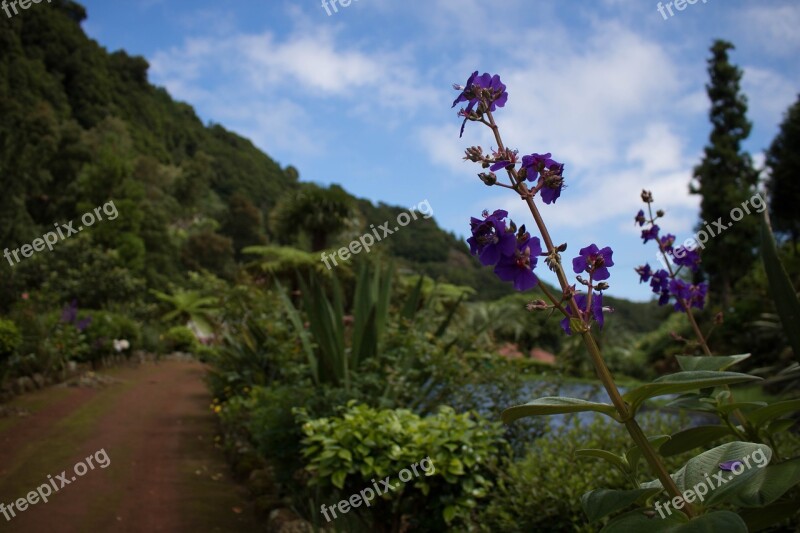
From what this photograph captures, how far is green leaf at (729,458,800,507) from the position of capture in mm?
792

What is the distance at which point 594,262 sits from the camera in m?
0.99

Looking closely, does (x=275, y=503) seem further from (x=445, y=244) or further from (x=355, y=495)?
(x=445, y=244)

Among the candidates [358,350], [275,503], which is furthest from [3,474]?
[358,350]

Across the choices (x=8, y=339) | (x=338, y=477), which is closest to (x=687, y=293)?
(x=338, y=477)

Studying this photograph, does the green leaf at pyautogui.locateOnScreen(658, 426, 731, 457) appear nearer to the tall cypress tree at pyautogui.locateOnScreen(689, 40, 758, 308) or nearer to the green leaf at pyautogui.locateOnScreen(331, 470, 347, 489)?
the green leaf at pyautogui.locateOnScreen(331, 470, 347, 489)

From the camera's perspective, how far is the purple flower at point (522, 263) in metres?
0.92

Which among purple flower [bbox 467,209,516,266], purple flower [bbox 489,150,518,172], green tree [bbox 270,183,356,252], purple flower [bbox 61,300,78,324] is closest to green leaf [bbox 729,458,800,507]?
purple flower [bbox 467,209,516,266]

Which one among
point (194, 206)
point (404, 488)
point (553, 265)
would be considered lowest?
point (404, 488)

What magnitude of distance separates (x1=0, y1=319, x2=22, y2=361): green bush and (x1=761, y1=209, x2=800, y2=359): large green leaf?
21.9ft

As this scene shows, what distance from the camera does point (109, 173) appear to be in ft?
60.2

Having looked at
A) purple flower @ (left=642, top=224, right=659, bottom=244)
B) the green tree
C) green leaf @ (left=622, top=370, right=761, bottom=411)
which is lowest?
green leaf @ (left=622, top=370, right=761, bottom=411)

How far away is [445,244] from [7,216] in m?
18.1

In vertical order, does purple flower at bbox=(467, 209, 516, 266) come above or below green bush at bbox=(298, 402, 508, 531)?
above

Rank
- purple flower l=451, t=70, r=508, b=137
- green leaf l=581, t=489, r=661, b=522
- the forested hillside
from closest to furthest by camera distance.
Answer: green leaf l=581, t=489, r=661, b=522 → purple flower l=451, t=70, r=508, b=137 → the forested hillside
